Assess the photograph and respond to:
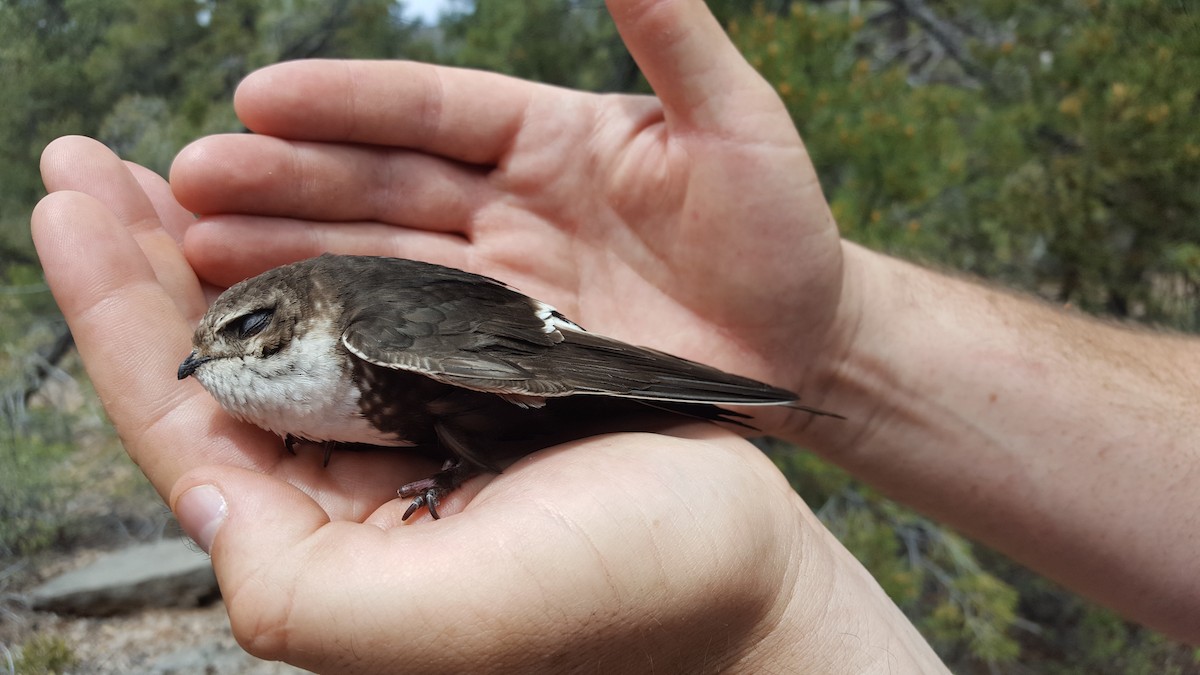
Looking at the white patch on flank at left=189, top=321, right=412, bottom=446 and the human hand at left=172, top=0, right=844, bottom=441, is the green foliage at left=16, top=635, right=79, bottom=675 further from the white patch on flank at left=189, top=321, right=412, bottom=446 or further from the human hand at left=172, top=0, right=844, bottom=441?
the human hand at left=172, top=0, right=844, bottom=441

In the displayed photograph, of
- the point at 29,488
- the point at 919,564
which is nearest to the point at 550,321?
the point at 29,488

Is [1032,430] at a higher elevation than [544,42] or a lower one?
lower

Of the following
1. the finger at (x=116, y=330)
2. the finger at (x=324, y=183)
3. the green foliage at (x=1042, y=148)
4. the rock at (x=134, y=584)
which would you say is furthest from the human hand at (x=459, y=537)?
the green foliage at (x=1042, y=148)

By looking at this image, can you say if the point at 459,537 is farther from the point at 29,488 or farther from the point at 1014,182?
the point at 1014,182

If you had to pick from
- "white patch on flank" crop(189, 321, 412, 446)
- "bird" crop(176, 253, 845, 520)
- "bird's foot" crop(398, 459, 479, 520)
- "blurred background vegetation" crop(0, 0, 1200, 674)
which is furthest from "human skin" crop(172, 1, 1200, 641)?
"bird's foot" crop(398, 459, 479, 520)

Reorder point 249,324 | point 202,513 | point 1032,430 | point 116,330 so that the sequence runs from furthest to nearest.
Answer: point 1032,430
point 249,324
point 116,330
point 202,513

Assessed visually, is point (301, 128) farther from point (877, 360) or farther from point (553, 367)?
point (877, 360)
